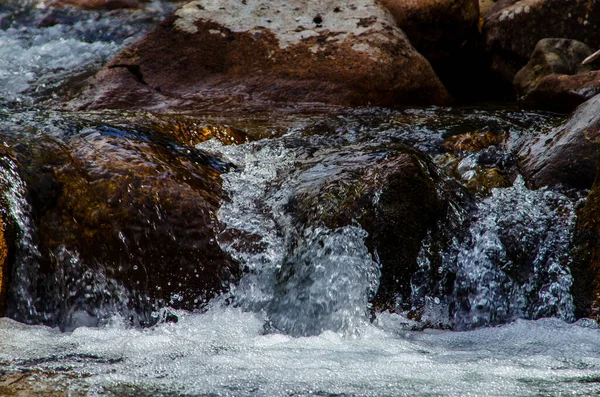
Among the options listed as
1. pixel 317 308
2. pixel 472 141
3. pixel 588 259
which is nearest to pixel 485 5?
pixel 472 141

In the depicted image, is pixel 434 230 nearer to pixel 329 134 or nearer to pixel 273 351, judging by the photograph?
pixel 273 351

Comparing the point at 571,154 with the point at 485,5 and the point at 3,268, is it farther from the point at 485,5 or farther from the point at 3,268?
the point at 485,5

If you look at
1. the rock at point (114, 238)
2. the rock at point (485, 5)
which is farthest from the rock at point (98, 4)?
the rock at point (114, 238)

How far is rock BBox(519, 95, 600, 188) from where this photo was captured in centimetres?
394

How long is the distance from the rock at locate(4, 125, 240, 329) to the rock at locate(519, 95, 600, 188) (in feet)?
6.76

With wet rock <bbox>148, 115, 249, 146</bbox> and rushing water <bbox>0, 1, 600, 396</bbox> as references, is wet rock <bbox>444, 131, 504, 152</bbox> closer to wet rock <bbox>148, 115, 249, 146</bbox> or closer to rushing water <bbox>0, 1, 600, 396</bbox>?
rushing water <bbox>0, 1, 600, 396</bbox>

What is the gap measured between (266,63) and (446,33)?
8.07 ft

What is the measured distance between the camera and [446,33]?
7.61m

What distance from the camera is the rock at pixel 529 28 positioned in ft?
23.4

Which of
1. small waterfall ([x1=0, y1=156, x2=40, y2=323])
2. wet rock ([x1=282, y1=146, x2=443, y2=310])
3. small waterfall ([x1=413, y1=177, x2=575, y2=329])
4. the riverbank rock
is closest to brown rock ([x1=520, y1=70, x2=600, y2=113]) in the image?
small waterfall ([x1=413, y1=177, x2=575, y2=329])

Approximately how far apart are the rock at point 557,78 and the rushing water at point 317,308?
1281 millimetres

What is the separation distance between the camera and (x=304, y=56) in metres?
6.38

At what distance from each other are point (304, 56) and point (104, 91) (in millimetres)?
1957

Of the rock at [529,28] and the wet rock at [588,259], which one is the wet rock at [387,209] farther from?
the rock at [529,28]
